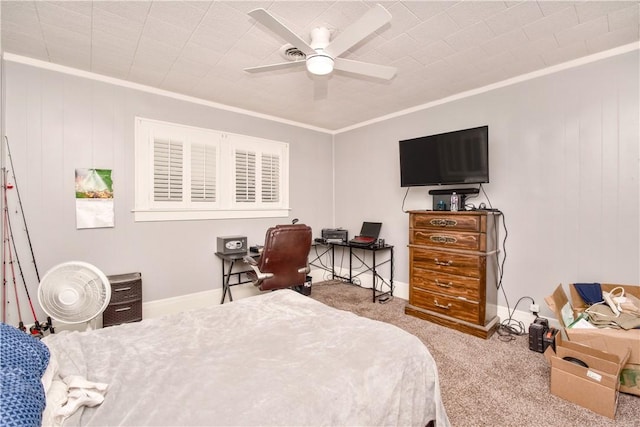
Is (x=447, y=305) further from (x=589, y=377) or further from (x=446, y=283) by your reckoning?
(x=589, y=377)

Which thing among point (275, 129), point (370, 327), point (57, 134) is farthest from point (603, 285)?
point (57, 134)

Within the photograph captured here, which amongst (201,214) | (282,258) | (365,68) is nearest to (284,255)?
(282,258)

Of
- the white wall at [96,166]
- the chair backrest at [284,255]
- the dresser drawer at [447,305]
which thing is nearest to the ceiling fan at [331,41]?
the chair backrest at [284,255]

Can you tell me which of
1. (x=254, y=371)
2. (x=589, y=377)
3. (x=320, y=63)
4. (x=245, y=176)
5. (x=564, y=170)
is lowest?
(x=589, y=377)

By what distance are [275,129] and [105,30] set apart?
220 cm

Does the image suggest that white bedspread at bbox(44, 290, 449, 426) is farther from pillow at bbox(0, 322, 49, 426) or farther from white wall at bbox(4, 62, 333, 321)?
white wall at bbox(4, 62, 333, 321)

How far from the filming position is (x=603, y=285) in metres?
2.31

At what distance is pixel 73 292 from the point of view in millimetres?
1951

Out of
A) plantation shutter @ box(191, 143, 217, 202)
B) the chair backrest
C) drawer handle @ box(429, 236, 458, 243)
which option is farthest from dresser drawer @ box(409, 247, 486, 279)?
plantation shutter @ box(191, 143, 217, 202)

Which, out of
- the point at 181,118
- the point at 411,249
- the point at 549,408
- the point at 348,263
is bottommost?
the point at 549,408

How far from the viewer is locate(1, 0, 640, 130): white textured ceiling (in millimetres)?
1844

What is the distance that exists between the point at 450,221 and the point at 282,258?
5.56 feet

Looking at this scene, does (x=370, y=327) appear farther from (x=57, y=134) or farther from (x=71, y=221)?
(x=57, y=134)

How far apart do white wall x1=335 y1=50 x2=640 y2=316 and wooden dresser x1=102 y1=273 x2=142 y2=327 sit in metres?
3.58
